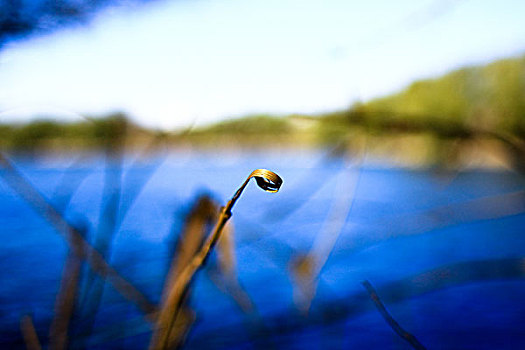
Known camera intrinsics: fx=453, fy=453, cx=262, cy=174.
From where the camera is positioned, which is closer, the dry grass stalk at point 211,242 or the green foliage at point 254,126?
the dry grass stalk at point 211,242

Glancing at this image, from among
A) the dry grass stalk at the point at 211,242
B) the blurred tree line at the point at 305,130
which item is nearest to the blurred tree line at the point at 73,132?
the blurred tree line at the point at 305,130

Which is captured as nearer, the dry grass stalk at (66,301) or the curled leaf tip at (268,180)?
the curled leaf tip at (268,180)

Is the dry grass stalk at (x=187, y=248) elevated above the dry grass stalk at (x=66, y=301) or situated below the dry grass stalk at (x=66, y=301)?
above

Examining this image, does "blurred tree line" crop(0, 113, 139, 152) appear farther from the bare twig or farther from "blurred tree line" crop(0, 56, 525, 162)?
the bare twig

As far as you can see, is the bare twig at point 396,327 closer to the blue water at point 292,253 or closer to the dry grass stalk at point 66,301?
the blue water at point 292,253

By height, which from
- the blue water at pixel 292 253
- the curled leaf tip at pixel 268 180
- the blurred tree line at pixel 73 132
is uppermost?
the curled leaf tip at pixel 268 180

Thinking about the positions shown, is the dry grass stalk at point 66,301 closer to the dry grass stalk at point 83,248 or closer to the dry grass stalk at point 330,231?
the dry grass stalk at point 83,248

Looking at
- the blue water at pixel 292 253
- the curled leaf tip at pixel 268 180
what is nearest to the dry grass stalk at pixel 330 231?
the blue water at pixel 292 253
